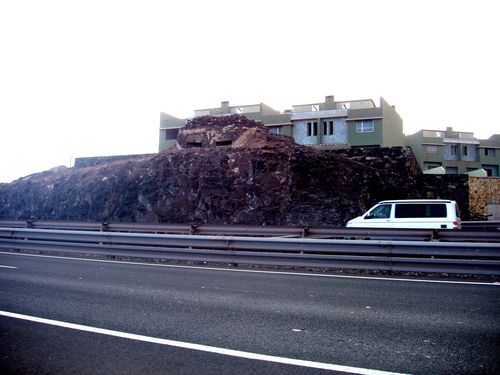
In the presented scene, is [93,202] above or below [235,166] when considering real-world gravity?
below

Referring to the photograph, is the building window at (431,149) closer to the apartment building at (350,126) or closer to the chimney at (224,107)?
the apartment building at (350,126)

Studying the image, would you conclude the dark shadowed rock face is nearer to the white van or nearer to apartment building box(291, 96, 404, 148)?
the white van

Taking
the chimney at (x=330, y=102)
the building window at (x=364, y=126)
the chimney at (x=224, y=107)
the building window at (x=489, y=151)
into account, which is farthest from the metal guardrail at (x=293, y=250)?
the building window at (x=489, y=151)

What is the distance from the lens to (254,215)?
71.2 ft

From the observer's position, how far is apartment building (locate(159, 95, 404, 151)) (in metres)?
43.1

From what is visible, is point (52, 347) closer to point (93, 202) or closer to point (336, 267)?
point (336, 267)

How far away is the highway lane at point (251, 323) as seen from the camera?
3934 mm

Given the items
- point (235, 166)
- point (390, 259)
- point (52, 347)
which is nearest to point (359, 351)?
point (52, 347)

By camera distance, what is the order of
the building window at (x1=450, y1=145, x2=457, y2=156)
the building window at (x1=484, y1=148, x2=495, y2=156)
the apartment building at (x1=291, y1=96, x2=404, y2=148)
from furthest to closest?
1. the building window at (x1=484, y1=148, x2=495, y2=156)
2. the building window at (x1=450, y1=145, x2=457, y2=156)
3. the apartment building at (x1=291, y1=96, x2=404, y2=148)

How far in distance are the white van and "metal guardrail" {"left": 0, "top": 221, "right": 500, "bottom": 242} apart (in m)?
1.14

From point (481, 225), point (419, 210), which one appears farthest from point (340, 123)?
point (419, 210)

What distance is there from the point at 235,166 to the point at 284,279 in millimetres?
15719

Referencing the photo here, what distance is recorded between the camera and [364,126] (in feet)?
144

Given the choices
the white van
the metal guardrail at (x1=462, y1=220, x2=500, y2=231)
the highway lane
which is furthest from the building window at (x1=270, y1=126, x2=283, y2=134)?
the highway lane
